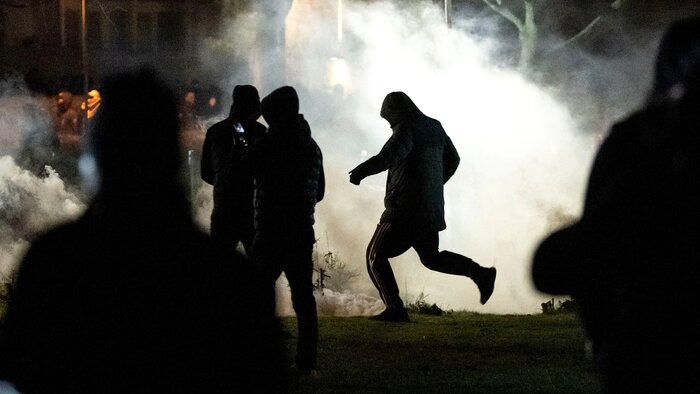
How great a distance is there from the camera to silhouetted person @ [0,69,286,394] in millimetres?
2852

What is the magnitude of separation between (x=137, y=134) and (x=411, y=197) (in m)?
6.34

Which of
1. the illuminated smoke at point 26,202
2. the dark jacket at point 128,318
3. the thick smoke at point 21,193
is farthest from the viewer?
the illuminated smoke at point 26,202

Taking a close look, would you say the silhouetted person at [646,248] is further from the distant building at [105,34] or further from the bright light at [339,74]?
the distant building at [105,34]

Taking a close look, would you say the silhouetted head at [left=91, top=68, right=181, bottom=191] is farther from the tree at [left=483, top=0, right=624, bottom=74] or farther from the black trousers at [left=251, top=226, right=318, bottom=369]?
the tree at [left=483, top=0, right=624, bottom=74]

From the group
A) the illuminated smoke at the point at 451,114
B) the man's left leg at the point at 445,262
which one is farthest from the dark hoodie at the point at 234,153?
the illuminated smoke at the point at 451,114

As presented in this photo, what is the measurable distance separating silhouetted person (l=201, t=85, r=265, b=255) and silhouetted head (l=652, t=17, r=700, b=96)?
5398 mm

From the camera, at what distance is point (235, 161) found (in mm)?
8281

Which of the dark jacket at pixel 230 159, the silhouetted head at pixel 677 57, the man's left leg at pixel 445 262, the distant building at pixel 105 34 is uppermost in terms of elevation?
the distant building at pixel 105 34

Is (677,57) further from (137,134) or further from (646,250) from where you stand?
(137,134)

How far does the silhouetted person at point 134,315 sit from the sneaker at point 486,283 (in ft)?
22.1

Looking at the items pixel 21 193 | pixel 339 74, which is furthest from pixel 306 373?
pixel 339 74

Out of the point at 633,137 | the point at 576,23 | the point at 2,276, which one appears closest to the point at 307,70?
the point at 576,23

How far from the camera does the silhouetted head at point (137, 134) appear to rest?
3.14 m

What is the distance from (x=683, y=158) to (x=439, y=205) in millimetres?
6885
